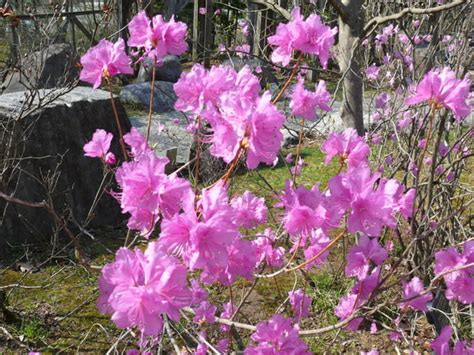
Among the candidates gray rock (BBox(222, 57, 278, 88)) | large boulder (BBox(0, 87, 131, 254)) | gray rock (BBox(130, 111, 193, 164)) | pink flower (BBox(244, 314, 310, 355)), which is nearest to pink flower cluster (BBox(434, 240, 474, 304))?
pink flower (BBox(244, 314, 310, 355))

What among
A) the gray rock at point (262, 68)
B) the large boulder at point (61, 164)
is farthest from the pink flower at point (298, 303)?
the large boulder at point (61, 164)

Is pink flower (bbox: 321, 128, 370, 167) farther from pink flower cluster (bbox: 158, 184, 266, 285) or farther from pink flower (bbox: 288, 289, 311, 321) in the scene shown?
pink flower (bbox: 288, 289, 311, 321)

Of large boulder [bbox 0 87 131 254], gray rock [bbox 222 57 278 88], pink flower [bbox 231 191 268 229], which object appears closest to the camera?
pink flower [bbox 231 191 268 229]

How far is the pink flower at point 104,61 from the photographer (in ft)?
5.21

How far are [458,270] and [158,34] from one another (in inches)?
38.9

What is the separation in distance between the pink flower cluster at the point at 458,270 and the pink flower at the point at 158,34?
2.89ft

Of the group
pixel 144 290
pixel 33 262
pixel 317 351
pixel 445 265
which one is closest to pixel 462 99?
pixel 445 265

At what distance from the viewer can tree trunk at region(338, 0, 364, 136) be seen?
9.25ft

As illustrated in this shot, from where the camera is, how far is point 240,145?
1.10 meters

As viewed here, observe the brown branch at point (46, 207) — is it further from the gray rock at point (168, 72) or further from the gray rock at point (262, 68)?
the gray rock at point (168, 72)

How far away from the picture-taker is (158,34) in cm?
156

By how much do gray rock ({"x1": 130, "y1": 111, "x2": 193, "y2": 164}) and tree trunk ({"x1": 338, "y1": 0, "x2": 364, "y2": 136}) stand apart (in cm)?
271

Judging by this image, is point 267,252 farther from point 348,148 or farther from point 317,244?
point 348,148

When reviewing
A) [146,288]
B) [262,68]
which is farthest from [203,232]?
[262,68]
